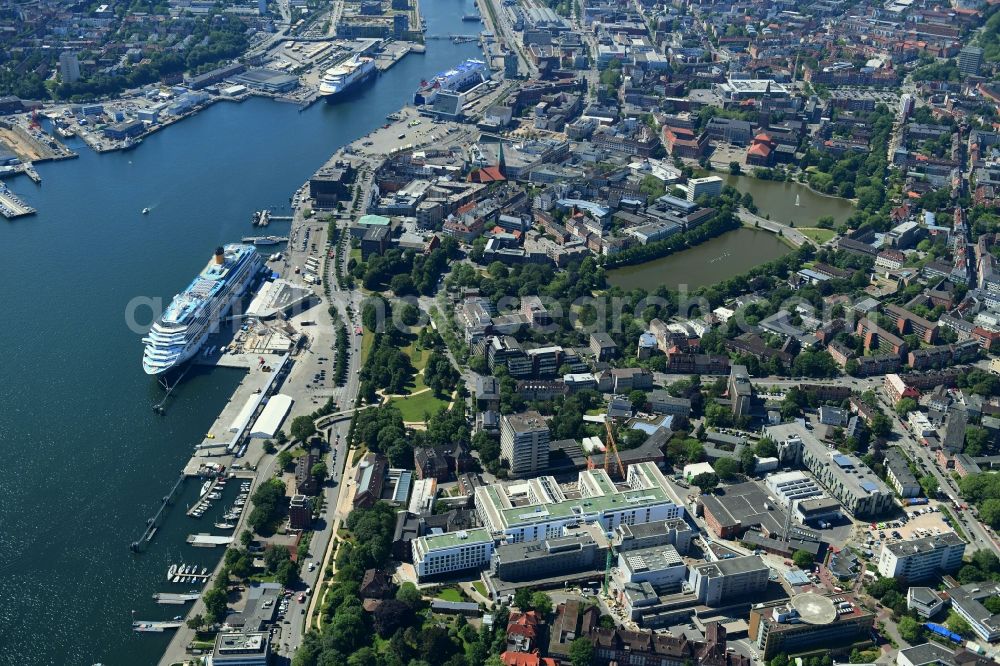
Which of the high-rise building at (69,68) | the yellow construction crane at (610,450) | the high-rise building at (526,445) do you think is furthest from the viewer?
the high-rise building at (69,68)

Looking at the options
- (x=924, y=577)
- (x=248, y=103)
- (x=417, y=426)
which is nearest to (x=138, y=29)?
(x=248, y=103)

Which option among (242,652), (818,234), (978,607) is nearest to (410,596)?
(242,652)

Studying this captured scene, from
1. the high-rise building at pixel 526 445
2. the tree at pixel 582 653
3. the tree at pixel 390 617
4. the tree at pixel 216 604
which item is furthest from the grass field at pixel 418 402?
the tree at pixel 582 653

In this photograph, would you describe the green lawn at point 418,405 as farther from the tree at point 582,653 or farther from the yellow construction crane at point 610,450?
the tree at point 582,653

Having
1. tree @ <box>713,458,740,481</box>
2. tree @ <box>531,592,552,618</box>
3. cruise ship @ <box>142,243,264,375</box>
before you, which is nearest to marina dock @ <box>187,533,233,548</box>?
tree @ <box>531,592,552,618</box>

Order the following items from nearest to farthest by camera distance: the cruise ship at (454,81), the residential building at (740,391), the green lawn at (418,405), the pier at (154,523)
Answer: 1. the pier at (154,523)
2. the residential building at (740,391)
3. the green lawn at (418,405)
4. the cruise ship at (454,81)

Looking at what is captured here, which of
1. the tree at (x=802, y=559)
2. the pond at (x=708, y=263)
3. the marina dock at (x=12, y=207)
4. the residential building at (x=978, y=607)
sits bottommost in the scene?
the residential building at (x=978, y=607)
